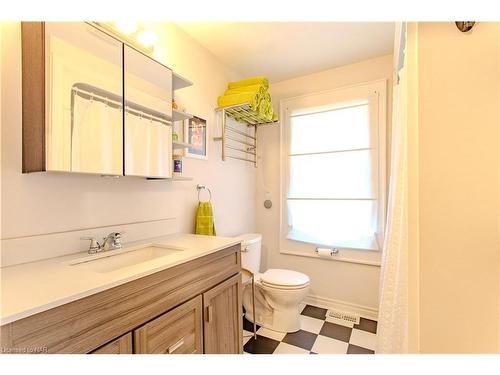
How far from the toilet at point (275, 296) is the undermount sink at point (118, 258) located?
29.0 inches

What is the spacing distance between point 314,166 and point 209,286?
1583 mm

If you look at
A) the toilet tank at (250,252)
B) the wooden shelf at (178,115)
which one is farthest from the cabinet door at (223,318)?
the wooden shelf at (178,115)

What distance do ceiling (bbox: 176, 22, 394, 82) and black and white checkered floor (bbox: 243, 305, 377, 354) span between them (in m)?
2.31

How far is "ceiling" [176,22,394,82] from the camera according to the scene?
65.7 inches

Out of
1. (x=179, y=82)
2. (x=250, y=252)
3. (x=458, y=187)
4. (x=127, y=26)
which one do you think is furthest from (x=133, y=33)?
(x=250, y=252)

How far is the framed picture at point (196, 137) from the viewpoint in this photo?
1.75 m

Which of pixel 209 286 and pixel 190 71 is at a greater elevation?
pixel 190 71

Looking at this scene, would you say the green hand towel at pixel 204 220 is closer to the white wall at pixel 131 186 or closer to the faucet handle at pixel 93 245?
the white wall at pixel 131 186

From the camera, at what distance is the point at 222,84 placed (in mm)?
2133

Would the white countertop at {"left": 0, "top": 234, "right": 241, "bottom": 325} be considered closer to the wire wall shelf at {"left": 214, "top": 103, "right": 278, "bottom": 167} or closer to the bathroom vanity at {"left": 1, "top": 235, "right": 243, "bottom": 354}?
the bathroom vanity at {"left": 1, "top": 235, "right": 243, "bottom": 354}

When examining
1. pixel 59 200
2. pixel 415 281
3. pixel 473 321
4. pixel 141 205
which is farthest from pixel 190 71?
pixel 473 321

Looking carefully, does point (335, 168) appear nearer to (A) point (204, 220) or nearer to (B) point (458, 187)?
(A) point (204, 220)

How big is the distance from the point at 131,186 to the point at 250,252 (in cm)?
112
